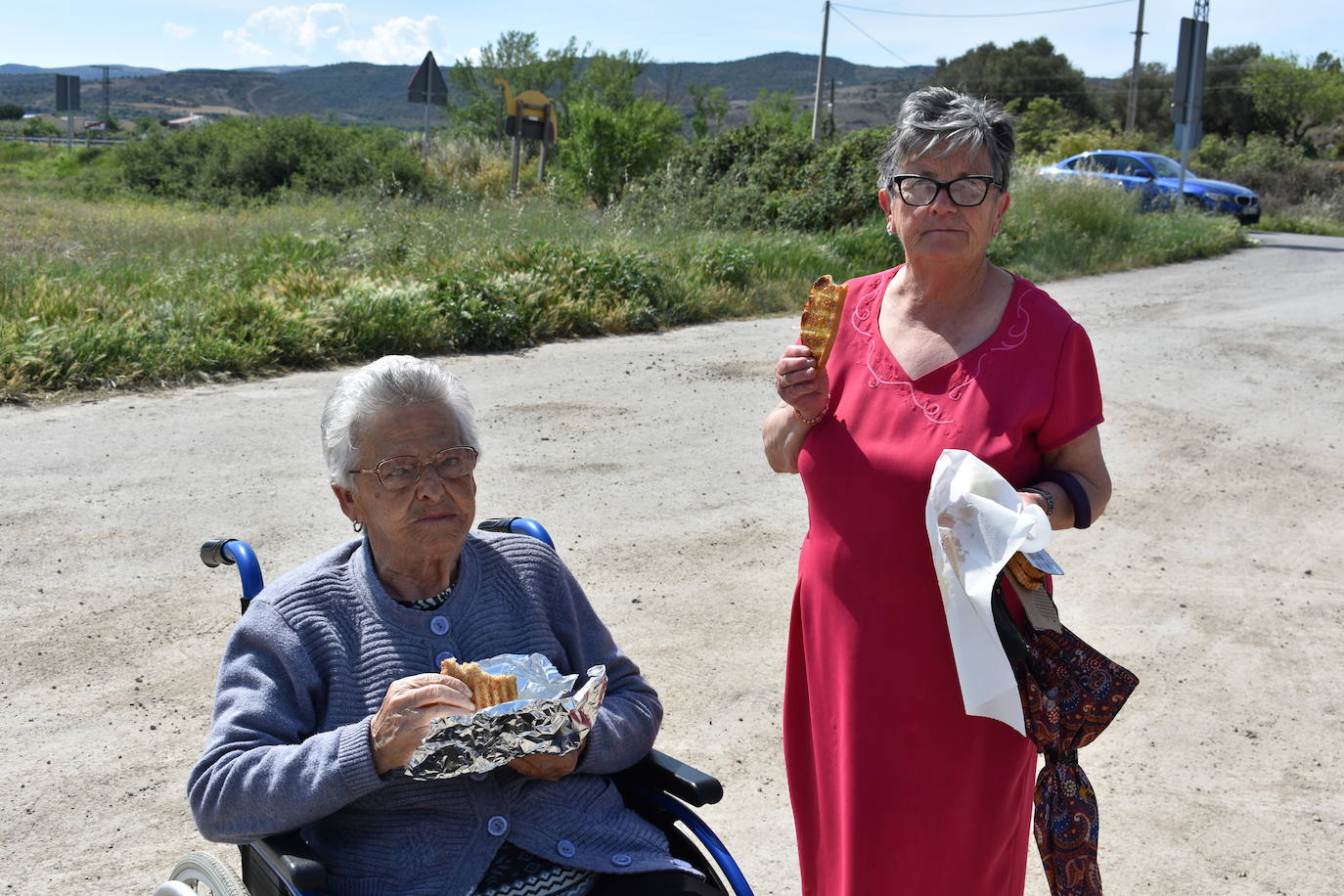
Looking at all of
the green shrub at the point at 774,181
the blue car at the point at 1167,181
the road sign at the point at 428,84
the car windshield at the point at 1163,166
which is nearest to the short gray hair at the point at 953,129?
the green shrub at the point at 774,181

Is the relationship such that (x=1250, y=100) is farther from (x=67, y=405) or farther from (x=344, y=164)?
(x=67, y=405)

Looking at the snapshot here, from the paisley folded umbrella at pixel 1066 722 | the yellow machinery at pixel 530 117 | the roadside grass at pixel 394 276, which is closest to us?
the paisley folded umbrella at pixel 1066 722

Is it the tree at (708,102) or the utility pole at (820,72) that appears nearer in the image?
the utility pole at (820,72)

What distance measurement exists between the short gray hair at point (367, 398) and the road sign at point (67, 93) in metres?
35.1

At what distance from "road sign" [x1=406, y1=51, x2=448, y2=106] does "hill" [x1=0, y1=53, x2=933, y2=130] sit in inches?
5072

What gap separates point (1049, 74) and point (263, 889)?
72.0 metres

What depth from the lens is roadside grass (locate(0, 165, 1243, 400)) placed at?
8992 millimetres

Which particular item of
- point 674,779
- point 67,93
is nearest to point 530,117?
point 674,779

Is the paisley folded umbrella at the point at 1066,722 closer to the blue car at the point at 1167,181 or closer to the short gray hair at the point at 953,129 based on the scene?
the short gray hair at the point at 953,129

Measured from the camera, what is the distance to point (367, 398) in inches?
93.4

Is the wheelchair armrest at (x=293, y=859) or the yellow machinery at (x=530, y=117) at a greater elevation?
the yellow machinery at (x=530, y=117)

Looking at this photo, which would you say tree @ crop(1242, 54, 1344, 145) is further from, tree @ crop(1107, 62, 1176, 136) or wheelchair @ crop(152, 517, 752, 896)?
wheelchair @ crop(152, 517, 752, 896)

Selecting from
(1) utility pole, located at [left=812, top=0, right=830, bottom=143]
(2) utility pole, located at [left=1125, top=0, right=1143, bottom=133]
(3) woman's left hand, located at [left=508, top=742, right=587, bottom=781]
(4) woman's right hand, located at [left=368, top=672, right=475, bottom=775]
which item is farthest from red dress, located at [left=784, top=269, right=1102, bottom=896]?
(2) utility pole, located at [left=1125, top=0, right=1143, bottom=133]

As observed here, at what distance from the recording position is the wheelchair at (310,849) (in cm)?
206
